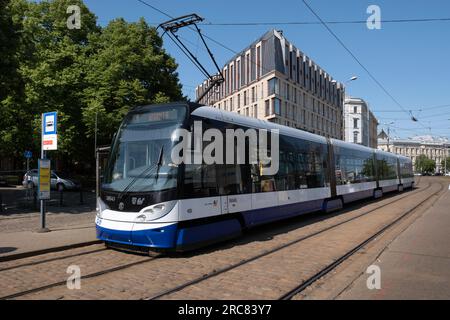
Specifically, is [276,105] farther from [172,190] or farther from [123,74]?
Result: [172,190]

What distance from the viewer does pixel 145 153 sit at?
26.7 ft

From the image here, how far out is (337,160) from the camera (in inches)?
671

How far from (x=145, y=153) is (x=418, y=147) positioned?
445ft

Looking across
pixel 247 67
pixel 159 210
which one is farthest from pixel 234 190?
pixel 247 67

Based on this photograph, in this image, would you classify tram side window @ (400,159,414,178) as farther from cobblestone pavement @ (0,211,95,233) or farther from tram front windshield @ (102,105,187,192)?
tram front windshield @ (102,105,187,192)

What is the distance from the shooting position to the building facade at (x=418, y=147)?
125 metres

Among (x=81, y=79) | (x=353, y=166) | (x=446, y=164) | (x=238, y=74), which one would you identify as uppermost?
(x=238, y=74)

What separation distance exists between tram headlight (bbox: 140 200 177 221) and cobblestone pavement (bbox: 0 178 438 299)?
837 mm

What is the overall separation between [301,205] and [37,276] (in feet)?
28.4

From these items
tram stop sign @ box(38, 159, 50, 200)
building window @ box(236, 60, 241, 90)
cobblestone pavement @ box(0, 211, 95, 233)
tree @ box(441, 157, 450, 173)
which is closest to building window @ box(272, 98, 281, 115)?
building window @ box(236, 60, 241, 90)

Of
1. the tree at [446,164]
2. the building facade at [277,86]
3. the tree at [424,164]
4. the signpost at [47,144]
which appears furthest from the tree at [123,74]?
the tree at [446,164]

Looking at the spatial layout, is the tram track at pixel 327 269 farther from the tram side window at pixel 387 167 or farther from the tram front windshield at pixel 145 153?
the tram side window at pixel 387 167

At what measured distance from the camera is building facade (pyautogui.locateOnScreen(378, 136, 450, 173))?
410ft
